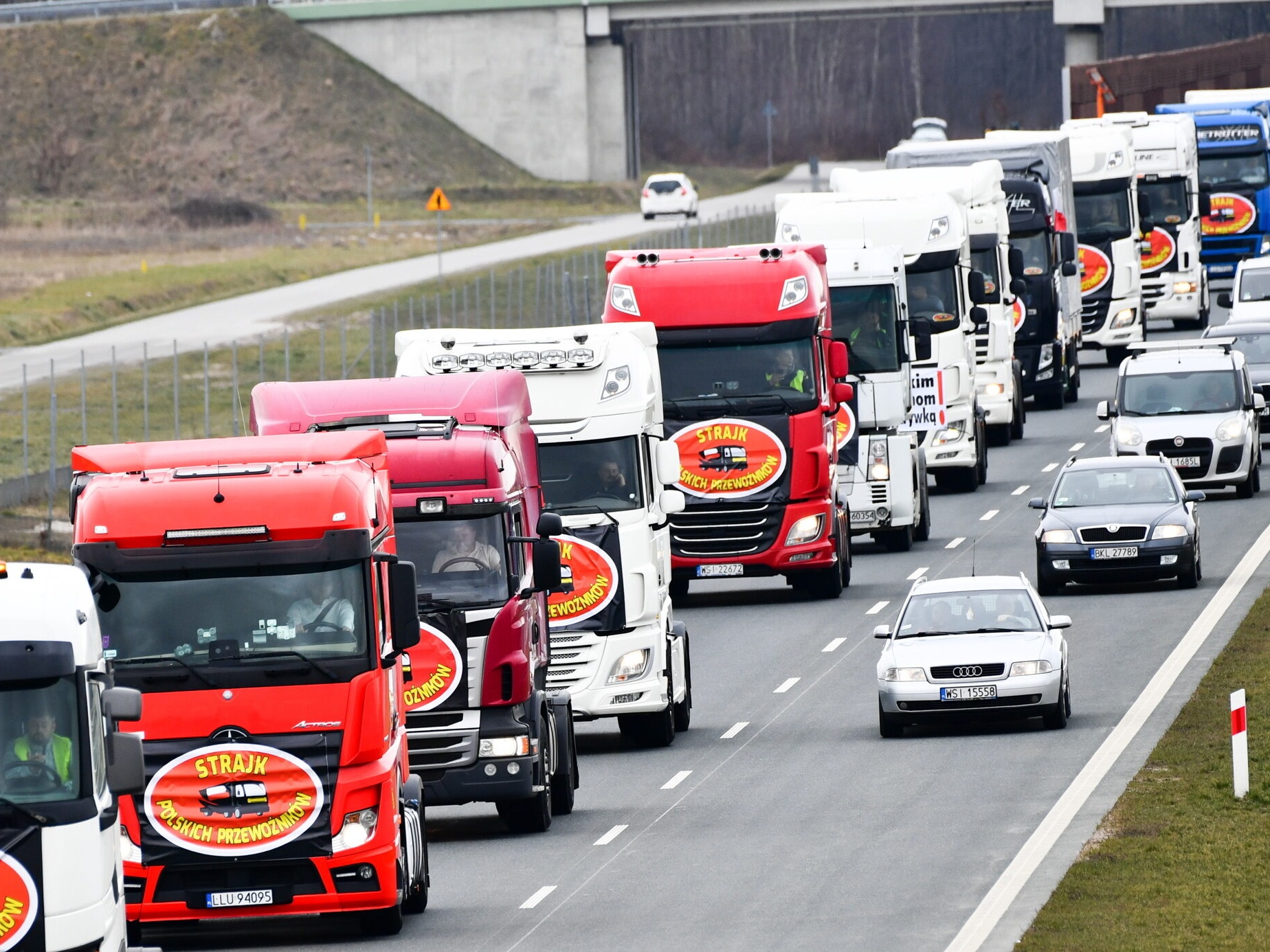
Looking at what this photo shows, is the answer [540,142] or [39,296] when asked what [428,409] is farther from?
[540,142]

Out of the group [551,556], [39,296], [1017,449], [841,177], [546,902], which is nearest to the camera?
[546,902]

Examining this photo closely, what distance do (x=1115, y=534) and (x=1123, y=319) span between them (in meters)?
24.2

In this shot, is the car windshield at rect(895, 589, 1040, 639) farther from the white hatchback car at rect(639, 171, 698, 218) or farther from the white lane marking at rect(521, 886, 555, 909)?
the white hatchback car at rect(639, 171, 698, 218)

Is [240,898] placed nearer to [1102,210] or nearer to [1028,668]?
[1028,668]

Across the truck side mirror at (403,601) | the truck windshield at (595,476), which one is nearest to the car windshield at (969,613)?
the truck windshield at (595,476)

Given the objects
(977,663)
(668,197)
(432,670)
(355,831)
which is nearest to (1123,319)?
(977,663)

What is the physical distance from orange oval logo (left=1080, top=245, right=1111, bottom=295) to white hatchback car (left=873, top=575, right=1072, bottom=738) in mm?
30339

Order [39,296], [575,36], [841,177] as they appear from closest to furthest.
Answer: [841,177] → [39,296] → [575,36]

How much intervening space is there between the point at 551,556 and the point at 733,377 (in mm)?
11625

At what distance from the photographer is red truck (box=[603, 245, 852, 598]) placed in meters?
30.4

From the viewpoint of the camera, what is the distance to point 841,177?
42.2 meters

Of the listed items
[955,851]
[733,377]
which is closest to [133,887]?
[955,851]

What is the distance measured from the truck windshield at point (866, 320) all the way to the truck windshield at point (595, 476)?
36.1ft

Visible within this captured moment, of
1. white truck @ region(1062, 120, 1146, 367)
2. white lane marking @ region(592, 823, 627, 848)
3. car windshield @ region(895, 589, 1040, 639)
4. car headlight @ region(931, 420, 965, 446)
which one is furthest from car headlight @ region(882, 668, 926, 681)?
white truck @ region(1062, 120, 1146, 367)
